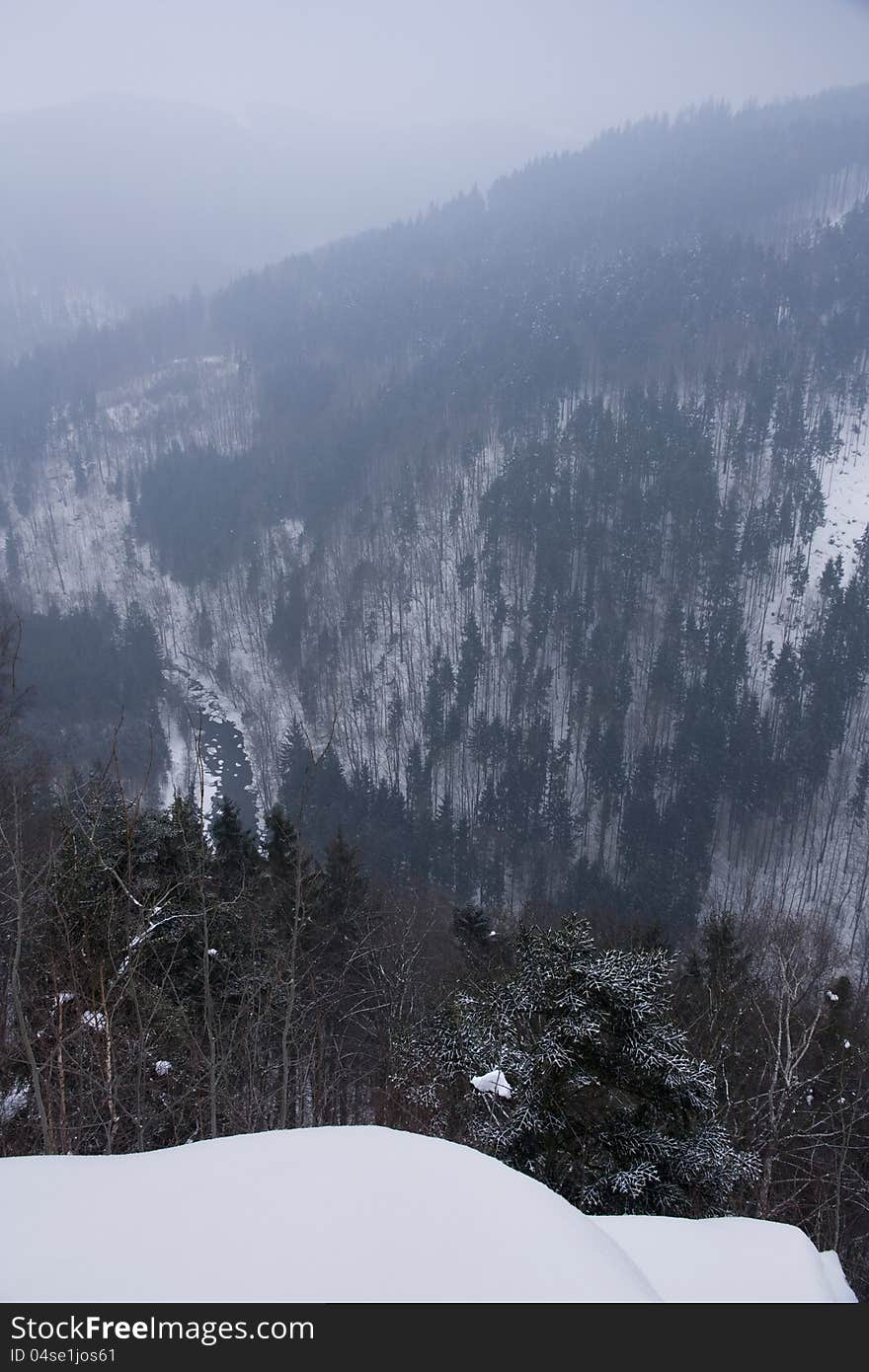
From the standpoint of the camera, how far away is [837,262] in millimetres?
119312

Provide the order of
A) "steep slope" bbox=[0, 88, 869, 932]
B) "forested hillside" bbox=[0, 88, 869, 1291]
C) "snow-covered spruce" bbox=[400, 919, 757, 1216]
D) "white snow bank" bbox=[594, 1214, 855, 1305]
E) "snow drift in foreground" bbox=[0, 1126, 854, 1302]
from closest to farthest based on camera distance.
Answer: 1. "snow drift in foreground" bbox=[0, 1126, 854, 1302]
2. "white snow bank" bbox=[594, 1214, 855, 1305]
3. "snow-covered spruce" bbox=[400, 919, 757, 1216]
4. "forested hillside" bbox=[0, 88, 869, 1291]
5. "steep slope" bbox=[0, 88, 869, 932]

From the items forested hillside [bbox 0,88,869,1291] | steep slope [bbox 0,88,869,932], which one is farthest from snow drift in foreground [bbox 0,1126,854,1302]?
steep slope [bbox 0,88,869,932]

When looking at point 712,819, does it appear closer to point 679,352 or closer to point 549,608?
point 549,608

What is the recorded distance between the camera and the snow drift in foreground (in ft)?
10.2

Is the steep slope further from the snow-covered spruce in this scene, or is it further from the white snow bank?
the white snow bank

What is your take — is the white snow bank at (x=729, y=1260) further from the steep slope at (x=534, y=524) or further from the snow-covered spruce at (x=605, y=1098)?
the steep slope at (x=534, y=524)

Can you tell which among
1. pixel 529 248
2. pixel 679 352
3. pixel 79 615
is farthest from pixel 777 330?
pixel 79 615

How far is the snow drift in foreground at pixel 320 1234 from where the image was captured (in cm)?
309

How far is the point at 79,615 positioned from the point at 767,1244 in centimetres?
9251

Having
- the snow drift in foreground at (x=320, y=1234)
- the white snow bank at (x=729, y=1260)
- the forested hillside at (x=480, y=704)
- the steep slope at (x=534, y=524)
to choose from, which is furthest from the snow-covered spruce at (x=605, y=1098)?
the steep slope at (x=534, y=524)

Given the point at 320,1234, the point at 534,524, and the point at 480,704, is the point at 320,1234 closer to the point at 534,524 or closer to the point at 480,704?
the point at 480,704

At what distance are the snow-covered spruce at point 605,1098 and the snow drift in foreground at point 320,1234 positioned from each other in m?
3.71

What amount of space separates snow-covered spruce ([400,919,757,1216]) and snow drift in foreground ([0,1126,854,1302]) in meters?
3.71
